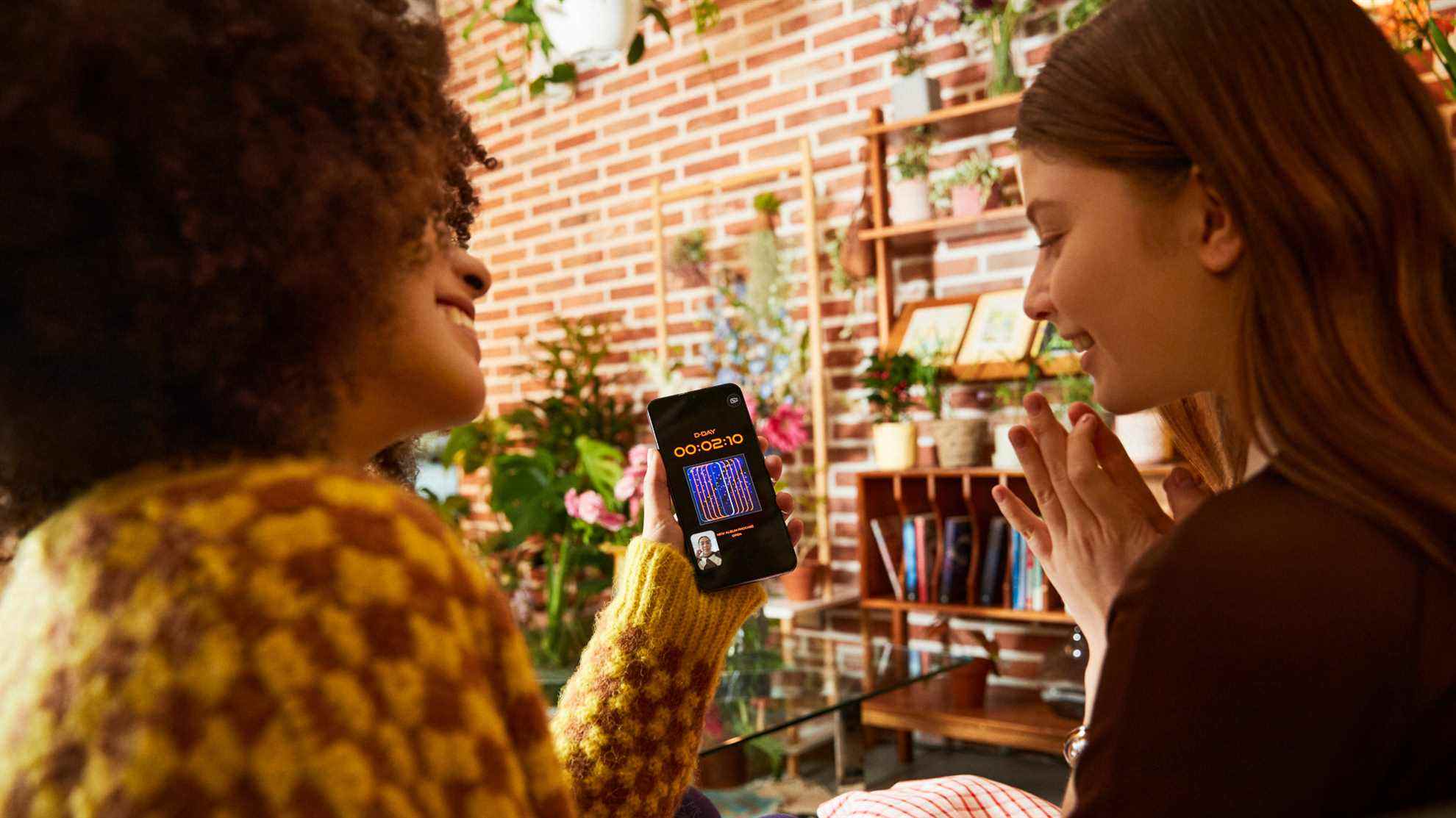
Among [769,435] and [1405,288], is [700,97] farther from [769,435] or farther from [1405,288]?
[1405,288]

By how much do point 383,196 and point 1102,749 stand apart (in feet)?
1.98

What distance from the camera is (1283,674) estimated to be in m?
0.68

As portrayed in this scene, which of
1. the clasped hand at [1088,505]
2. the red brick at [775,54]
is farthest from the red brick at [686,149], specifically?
the clasped hand at [1088,505]

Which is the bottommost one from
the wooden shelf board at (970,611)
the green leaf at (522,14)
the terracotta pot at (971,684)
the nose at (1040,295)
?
the terracotta pot at (971,684)

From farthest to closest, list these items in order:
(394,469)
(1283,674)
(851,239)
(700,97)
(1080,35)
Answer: (700,97)
(851,239)
(394,469)
(1080,35)
(1283,674)

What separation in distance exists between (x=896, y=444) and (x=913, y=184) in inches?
31.1

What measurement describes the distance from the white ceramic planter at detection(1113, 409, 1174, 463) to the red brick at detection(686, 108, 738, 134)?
1.87 m

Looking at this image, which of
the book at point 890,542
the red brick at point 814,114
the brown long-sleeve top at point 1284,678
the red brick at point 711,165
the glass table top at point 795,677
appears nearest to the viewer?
the brown long-sleeve top at point 1284,678

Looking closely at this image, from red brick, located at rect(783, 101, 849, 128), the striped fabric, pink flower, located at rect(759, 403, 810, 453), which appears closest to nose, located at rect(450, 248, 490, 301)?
the striped fabric

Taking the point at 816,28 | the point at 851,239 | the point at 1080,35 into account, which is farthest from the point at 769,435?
the point at 1080,35

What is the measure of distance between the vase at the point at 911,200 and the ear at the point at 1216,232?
8.22ft

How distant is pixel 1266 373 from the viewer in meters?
0.81

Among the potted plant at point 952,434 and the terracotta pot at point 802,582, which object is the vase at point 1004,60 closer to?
the potted plant at point 952,434

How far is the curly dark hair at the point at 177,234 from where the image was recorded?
61cm
